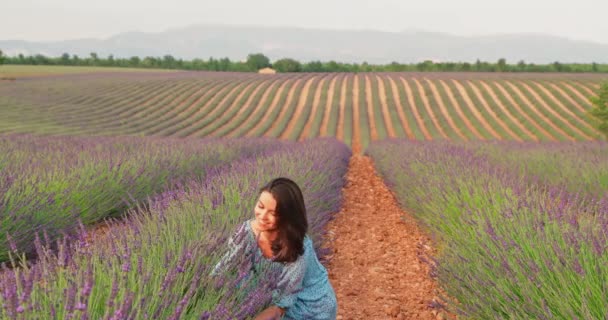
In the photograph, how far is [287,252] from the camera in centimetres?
221

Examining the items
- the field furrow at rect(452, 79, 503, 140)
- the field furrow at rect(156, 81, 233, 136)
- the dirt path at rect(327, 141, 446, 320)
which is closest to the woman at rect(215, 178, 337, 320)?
the dirt path at rect(327, 141, 446, 320)

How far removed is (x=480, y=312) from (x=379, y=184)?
7.63m

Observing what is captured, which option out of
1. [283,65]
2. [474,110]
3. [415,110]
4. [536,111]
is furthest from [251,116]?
[283,65]

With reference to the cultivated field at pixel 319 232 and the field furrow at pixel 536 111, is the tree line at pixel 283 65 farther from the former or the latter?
the cultivated field at pixel 319 232

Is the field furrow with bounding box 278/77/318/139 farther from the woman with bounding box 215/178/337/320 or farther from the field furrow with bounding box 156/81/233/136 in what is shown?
the woman with bounding box 215/178/337/320

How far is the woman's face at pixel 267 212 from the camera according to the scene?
2146 millimetres

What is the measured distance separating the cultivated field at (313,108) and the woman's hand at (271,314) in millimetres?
17585

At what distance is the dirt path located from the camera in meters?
3.77

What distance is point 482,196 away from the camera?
442 cm

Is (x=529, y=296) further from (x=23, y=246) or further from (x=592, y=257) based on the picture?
(x=23, y=246)

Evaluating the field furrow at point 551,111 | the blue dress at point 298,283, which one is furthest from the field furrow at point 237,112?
the blue dress at point 298,283

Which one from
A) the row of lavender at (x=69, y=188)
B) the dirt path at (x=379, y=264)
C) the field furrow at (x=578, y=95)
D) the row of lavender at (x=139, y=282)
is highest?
the row of lavender at (x=139, y=282)

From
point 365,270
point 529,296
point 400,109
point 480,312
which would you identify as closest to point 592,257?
point 529,296

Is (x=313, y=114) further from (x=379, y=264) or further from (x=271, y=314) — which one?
(x=271, y=314)
